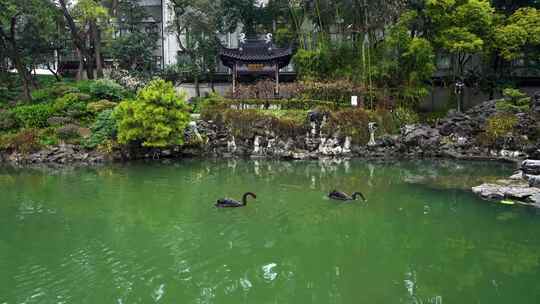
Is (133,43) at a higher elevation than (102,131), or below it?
higher

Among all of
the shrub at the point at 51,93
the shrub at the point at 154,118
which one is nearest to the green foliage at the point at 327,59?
the shrub at the point at 154,118

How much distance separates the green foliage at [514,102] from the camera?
64.8 ft

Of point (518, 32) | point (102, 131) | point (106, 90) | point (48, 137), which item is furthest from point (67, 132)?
point (518, 32)

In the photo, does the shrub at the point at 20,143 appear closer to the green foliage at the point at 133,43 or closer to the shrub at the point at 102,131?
the shrub at the point at 102,131

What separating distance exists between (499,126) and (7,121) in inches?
851

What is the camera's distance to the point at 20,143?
68.0ft

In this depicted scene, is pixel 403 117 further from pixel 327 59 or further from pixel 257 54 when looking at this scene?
pixel 257 54

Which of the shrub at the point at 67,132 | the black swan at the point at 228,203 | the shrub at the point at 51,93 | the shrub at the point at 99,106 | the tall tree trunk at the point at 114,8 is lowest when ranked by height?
the black swan at the point at 228,203

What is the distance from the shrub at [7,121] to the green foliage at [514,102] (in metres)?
21.8

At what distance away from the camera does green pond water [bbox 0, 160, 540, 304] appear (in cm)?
734

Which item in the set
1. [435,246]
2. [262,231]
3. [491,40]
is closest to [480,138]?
[491,40]

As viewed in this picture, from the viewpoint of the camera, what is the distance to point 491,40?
23250 mm

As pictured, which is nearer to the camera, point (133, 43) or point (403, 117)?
point (403, 117)

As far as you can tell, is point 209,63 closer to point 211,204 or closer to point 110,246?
point 211,204
